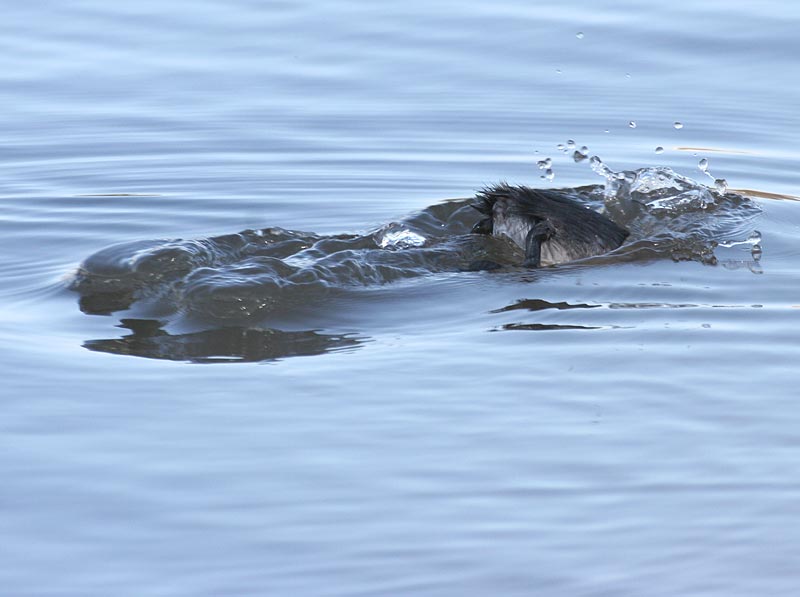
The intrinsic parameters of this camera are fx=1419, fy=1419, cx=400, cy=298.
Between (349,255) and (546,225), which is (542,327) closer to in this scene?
(546,225)

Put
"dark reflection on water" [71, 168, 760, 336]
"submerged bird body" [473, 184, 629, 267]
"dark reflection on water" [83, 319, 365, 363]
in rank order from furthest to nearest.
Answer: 1. "submerged bird body" [473, 184, 629, 267]
2. "dark reflection on water" [71, 168, 760, 336]
3. "dark reflection on water" [83, 319, 365, 363]

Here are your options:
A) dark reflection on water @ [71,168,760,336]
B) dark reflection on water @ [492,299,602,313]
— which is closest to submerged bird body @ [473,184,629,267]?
dark reflection on water @ [71,168,760,336]

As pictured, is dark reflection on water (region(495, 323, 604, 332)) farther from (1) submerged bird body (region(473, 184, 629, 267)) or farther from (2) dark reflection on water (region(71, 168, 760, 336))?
(1) submerged bird body (region(473, 184, 629, 267))

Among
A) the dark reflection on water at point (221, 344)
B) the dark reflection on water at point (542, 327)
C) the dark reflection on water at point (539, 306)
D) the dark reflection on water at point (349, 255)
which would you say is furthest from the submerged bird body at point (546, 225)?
the dark reflection on water at point (221, 344)

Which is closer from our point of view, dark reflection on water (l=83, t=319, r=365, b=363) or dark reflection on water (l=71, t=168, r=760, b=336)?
dark reflection on water (l=83, t=319, r=365, b=363)

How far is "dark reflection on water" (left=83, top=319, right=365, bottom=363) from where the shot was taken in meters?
6.53

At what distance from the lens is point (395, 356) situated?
6.45 m

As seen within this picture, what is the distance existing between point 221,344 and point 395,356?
2.83ft

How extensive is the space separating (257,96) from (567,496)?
741cm

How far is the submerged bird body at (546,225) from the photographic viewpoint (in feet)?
26.1

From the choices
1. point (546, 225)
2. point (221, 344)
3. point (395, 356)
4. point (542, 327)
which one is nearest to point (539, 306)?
point (542, 327)

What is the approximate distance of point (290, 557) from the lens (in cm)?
466

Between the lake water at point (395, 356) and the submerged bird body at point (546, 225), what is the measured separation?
189 mm

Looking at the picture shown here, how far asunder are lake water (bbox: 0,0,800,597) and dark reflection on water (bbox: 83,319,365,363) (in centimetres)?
2
